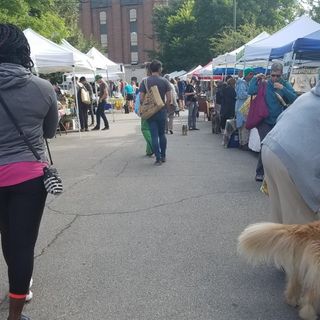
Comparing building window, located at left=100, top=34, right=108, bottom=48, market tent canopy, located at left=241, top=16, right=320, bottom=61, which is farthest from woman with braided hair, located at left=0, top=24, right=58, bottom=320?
building window, located at left=100, top=34, right=108, bottom=48

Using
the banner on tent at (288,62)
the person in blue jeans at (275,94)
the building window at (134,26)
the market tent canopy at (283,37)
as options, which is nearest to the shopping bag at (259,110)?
the person in blue jeans at (275,94)

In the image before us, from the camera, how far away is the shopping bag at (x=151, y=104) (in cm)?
887

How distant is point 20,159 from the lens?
2.90m

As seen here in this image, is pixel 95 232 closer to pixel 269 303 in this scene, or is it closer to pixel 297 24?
pixel 269 303

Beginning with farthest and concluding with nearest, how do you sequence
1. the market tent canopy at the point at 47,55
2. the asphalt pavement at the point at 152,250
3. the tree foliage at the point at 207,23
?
1. the tree foliage at the point at 207,23
2. the market tent canopy at the point at 47,55
3. the asphalt pavement at the point at 152,250

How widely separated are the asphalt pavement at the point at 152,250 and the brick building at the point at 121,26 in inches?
2757

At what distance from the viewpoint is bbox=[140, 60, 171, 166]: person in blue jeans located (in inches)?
356

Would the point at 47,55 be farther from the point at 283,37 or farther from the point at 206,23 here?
the point at 206,23

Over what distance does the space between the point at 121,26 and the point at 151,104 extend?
71.7 m

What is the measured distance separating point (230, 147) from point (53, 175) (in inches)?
350

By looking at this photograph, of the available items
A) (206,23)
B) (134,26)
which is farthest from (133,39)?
(206,23)

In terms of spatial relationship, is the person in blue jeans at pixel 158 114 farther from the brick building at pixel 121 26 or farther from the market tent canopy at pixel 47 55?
the brick building at pixel 121 26

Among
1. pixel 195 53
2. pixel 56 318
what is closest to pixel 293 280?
pixel 56 318

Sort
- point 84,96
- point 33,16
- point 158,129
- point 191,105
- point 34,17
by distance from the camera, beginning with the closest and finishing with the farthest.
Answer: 1. point 158,129
2. point 191,105
3. point 84,96
4. point 34,17
5. point 33,16
